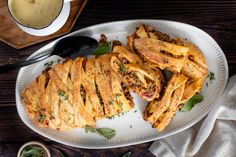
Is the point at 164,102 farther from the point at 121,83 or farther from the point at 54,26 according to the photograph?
the point at 54,26

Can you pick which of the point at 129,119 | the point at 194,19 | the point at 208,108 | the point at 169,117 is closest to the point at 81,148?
the point at 129,119

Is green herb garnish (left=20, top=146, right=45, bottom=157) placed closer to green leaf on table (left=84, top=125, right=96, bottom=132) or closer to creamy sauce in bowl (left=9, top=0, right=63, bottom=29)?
green leaf on table (left=84, top=125, right=96, bottom=132)

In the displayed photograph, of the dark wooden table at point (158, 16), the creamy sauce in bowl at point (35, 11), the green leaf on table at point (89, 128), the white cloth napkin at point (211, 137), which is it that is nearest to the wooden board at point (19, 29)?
the dark wooden table at point (158, 16)

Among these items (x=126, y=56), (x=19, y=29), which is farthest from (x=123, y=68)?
(x=19, y=29)

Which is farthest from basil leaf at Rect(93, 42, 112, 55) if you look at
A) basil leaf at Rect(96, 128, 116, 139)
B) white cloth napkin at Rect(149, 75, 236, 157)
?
white cloth napkin at Rect(149, 75, 236, 157)

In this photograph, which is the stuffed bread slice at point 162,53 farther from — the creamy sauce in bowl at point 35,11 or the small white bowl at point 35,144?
the small white bowl at point 35,144

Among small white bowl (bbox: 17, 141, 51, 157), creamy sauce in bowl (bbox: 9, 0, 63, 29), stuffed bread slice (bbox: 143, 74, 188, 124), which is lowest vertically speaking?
small white bowl (bbox: 17, 141, 51, 157)
